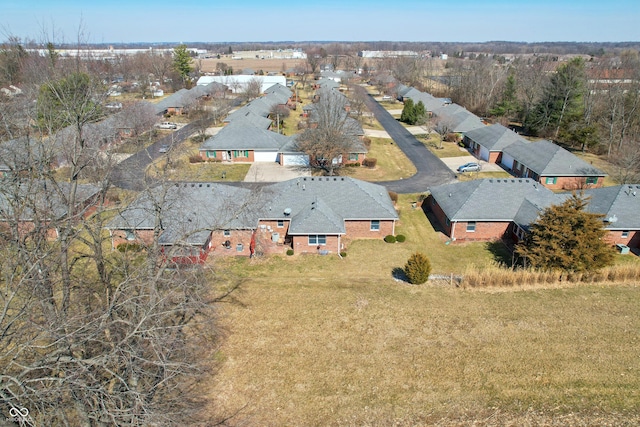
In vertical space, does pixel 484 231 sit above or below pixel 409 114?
below

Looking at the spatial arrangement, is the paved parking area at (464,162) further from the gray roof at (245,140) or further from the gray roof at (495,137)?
the gray roof at (245,140)

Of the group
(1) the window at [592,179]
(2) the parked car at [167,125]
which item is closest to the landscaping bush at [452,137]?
(1) the window at [592,179]

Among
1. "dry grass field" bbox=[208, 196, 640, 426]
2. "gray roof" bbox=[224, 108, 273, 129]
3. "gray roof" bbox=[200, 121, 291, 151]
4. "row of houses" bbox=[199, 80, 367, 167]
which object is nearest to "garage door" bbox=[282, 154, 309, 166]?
"row of houses" bbox=[199, 80, 367, 167]

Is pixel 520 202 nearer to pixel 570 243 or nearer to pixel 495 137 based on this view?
pixel 570 243

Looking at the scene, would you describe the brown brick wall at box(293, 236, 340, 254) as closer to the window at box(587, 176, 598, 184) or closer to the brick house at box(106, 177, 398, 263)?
the brick house at box(106, 177, 398, 263)

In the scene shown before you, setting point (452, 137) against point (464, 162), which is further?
point (452, 137)

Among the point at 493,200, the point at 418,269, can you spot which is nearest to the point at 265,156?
the point at 493,200

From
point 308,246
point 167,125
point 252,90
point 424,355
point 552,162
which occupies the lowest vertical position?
point 424,355

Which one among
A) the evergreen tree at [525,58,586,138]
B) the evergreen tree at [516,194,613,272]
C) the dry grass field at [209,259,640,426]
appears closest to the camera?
the dry grass field at [209,259,640,426]
